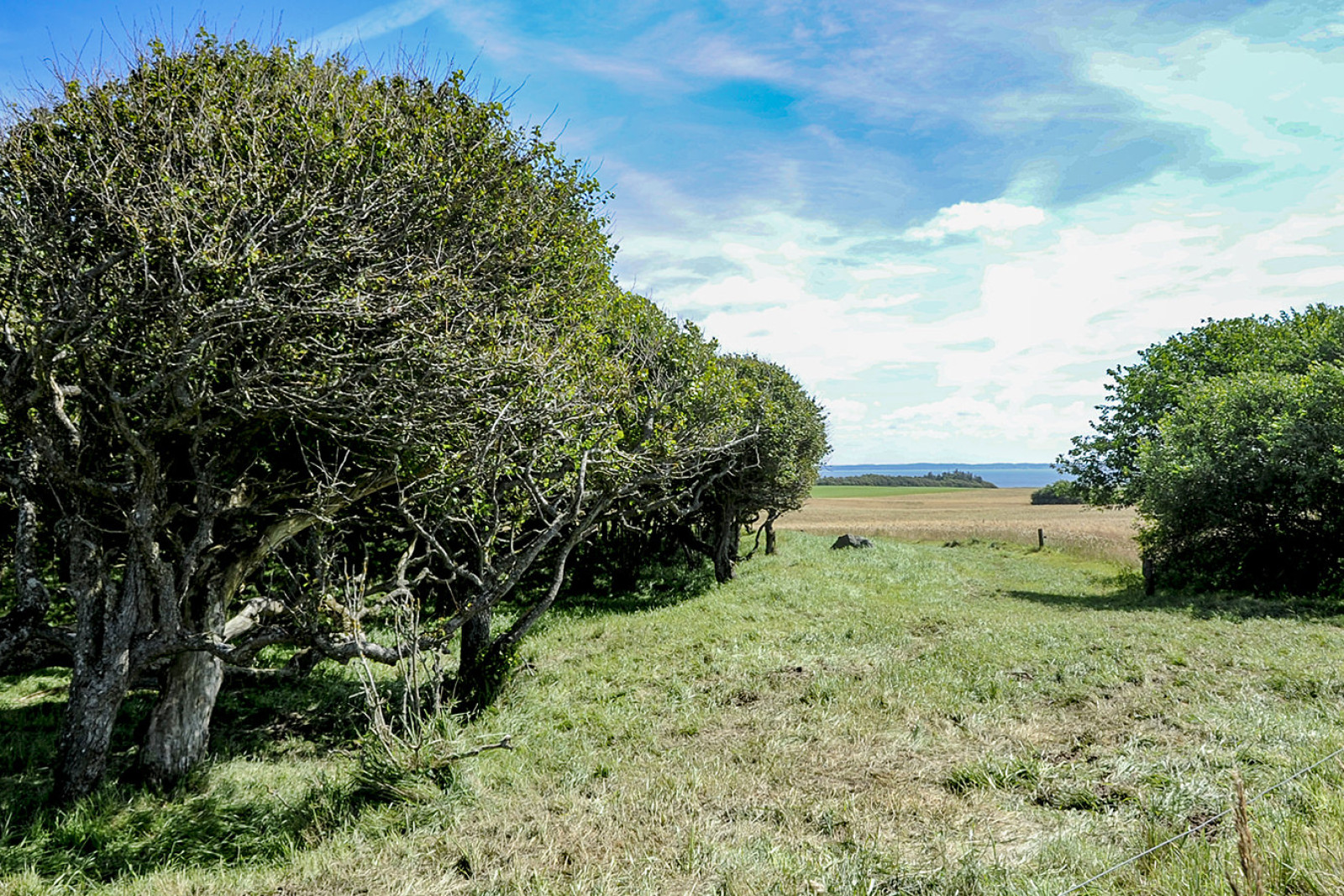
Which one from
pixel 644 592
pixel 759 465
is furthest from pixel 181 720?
pixel 644 592

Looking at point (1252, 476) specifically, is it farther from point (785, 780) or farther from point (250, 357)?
point (250, 357)

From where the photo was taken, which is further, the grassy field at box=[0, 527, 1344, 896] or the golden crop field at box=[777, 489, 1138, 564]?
the golden crop field at box=[777, 489, 1138, 564]

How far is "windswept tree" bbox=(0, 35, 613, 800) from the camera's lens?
7.69 meters

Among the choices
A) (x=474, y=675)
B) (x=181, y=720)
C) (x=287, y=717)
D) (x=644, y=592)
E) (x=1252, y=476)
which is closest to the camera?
(x=181, y=720)

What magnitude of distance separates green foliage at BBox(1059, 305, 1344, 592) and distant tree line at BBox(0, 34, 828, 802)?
22246 mm

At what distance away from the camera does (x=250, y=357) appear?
8.62 metres

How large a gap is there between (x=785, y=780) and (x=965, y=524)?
2479 inches

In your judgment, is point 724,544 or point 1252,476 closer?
point 1252,476

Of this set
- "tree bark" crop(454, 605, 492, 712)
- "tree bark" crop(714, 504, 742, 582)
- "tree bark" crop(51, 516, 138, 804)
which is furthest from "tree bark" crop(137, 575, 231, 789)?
"tree bark" crop(714, 504, 742, 582)

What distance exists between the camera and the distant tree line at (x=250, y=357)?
25.5 ft

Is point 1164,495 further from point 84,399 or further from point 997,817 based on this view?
point 84,399

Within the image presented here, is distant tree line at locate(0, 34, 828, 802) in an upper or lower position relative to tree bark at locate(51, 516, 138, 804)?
upper

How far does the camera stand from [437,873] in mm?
5930

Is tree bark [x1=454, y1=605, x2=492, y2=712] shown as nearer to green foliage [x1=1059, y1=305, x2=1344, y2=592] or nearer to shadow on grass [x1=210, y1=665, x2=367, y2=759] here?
shadow on grass [x1=210, y1=665, x2=367, y2=759]
